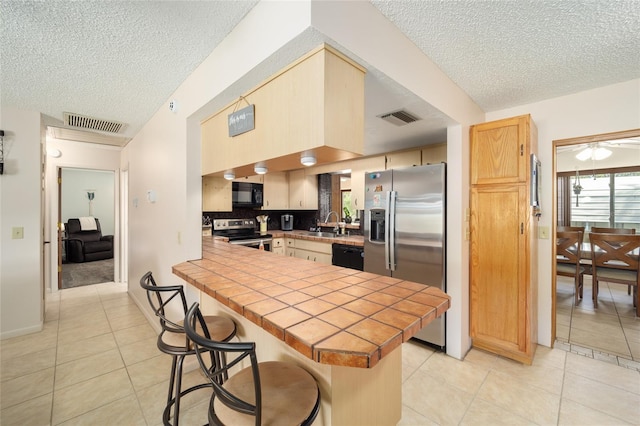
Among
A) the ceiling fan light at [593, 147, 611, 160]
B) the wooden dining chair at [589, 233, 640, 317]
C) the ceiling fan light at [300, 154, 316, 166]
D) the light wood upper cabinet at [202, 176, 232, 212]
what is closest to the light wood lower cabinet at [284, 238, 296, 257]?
the light wood upper cabinet at [202, 176, 232, 212]

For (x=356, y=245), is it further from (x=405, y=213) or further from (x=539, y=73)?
(x=539, y=73)

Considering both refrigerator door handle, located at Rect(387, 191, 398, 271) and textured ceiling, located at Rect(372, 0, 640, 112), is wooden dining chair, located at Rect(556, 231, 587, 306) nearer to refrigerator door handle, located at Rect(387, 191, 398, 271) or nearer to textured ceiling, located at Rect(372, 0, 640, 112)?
textured ceiling, located at Rect(372, 0, 640, 112)

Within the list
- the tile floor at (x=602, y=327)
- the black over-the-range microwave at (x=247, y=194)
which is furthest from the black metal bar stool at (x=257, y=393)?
the black over-the-range microwave at (x=247, y=194)

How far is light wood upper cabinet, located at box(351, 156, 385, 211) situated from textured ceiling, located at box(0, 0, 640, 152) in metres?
1.31

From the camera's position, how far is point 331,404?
3.71 ft

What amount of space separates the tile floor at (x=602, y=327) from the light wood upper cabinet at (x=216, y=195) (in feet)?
13.8

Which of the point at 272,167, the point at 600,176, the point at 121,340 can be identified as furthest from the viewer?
the point at 600,176

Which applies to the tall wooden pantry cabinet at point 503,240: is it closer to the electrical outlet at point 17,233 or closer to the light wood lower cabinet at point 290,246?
the light wood lower cabinet at point 290,246

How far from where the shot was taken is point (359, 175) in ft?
12.8

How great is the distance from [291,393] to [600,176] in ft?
24.0

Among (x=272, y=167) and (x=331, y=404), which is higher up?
(x=272, y=167)

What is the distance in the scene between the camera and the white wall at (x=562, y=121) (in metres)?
2.21

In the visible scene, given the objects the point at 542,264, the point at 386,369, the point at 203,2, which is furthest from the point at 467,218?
the point at 203,2

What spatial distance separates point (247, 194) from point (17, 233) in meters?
2.62
